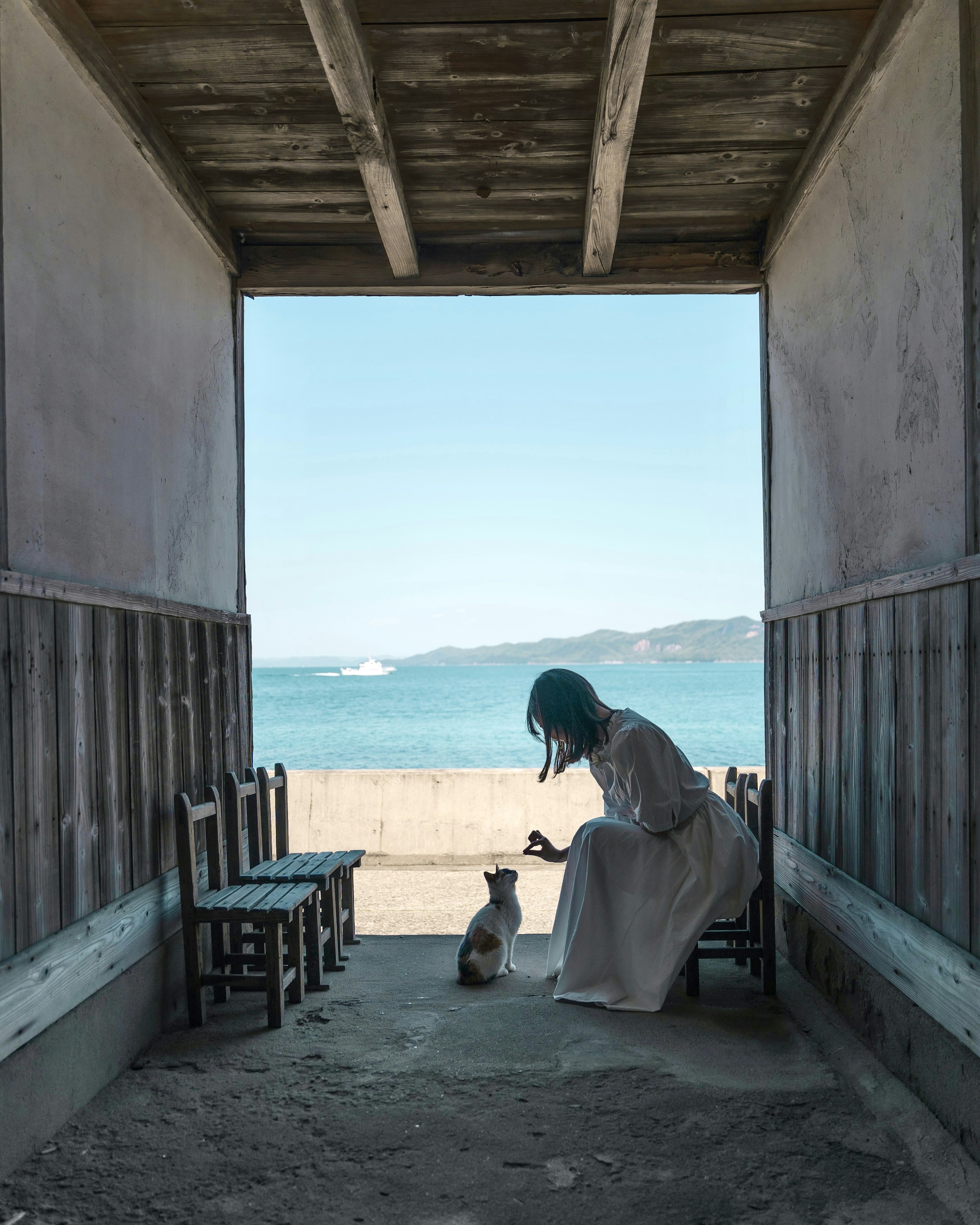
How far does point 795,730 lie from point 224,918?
2.64m

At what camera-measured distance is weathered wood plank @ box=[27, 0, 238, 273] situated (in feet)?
9.79

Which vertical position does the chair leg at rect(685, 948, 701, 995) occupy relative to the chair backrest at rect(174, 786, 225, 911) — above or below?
below

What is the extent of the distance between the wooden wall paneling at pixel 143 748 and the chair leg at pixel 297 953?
550 millimetres

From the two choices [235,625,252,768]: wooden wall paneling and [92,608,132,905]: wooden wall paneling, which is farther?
[235,625,252,768]: wooden wall paneling

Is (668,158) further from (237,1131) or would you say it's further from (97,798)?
(237,1131)

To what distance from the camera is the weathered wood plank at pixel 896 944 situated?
2.53 metres

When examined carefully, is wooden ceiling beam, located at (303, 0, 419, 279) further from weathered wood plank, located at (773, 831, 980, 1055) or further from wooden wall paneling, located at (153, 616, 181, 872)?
weathered wood plank, located at (773, 831, 980, 1055)

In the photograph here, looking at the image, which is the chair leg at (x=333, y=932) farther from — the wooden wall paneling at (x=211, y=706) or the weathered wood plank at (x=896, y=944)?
the weathered wood plank at (x=896, y=944)

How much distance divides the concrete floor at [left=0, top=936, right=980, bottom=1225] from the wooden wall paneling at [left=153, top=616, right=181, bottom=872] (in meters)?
0.74

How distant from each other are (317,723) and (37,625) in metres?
46.5

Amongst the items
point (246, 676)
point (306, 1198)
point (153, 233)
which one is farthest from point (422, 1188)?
point (153, 233)

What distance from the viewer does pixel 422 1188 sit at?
241cm

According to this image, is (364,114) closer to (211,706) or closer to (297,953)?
(211,706)

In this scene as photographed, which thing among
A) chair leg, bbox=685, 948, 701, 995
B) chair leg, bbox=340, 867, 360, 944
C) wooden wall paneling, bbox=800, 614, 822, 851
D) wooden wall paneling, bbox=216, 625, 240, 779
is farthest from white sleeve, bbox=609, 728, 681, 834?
wooden wall paneling, bbox=216, 625, 240, 779
